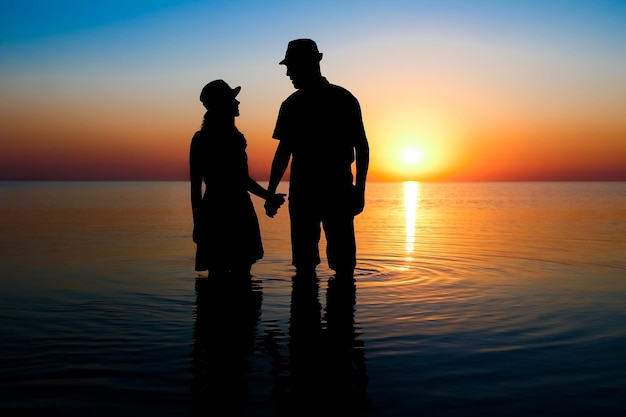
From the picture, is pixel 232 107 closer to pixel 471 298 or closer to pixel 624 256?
pixel 471 298

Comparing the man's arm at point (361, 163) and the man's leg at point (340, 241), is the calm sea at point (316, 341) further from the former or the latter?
the man's arm at point (361, 163)

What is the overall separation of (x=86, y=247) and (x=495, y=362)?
11674 mm

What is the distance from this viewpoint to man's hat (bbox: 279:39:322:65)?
7180 mm

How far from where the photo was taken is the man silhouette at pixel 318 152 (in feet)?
23.9

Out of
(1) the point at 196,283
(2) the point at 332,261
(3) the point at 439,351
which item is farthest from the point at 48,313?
(3) the point at 439,351

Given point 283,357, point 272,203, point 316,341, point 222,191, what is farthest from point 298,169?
point 283,357

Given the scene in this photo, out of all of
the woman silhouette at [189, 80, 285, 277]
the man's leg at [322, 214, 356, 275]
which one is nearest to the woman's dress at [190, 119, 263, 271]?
the woman silhouette at [189, 80, 285, 277]

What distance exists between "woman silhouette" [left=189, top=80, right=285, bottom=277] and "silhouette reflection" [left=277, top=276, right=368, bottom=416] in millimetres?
1072

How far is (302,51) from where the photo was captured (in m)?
7.19

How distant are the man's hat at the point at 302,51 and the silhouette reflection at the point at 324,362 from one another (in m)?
2.61

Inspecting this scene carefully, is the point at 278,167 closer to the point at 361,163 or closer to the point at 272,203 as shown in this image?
the point at 272,203

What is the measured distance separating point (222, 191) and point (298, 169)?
0.95m

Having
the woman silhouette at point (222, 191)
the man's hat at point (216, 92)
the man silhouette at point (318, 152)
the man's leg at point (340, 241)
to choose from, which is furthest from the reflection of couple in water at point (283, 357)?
the man's hat at point (216, 92)

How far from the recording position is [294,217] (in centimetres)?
780
